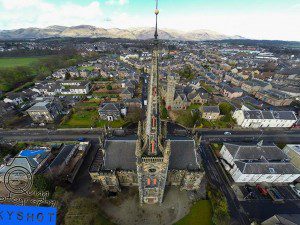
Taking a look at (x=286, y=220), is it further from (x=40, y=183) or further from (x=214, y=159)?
(x=40, y=183)

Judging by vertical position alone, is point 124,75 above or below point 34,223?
below

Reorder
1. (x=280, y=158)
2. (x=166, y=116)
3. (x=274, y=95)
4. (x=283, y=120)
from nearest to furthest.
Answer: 1. (x=280, y=158)
2. (x=283, y=120)
3. (x=166, y=116)
4. (x=274, y=95)

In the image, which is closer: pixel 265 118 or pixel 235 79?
pixel 265 118

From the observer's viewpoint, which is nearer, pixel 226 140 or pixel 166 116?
pixel 226 140

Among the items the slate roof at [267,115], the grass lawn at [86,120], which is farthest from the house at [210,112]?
the grass lawn at [86,120]

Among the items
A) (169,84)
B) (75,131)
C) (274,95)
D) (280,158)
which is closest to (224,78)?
(274,95)

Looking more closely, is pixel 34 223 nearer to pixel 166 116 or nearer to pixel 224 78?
pixel 166 116

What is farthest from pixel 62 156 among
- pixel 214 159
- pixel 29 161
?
pixel 214 159
